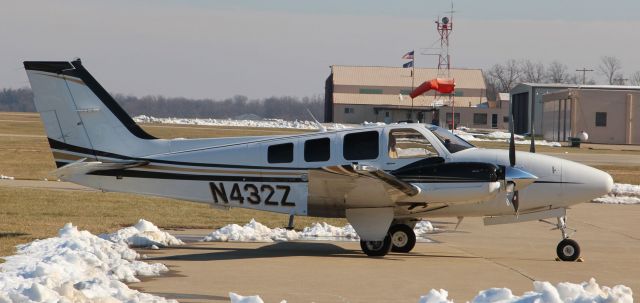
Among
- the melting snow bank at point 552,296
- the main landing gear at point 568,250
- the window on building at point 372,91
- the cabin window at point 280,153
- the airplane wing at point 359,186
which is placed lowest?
the main landing gear at point 568,250

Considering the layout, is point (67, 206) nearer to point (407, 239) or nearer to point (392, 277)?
point (407, 239)

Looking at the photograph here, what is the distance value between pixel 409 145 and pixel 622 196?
16.0m

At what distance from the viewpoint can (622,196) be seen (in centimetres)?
2962

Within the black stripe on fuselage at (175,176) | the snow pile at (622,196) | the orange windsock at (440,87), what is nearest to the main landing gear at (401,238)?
the black stripe on fuselage at (175,176)

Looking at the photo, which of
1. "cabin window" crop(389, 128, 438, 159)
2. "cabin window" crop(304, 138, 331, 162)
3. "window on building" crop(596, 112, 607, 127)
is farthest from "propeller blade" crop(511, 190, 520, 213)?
"window on building" crop(596, 112, 607, 127)

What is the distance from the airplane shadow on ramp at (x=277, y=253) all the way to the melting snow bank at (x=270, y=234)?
0.70 meters

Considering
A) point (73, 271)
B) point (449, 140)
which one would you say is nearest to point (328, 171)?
point (449, 140)

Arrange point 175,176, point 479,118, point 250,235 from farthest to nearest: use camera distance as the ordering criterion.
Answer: point 479,118, point 250,235, point 175,176

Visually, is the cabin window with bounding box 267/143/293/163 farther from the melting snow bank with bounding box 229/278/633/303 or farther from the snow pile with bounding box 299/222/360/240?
the melting snow bank with bounding box 229/278/633/303

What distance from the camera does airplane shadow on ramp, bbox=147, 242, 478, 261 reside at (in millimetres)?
15359

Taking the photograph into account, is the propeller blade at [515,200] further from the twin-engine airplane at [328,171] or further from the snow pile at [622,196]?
the snow pile at [622,196]

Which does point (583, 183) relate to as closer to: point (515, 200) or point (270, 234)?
point (515, 200)

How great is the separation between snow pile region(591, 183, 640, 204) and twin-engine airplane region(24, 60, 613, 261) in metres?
11.9

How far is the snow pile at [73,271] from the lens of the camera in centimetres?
988
